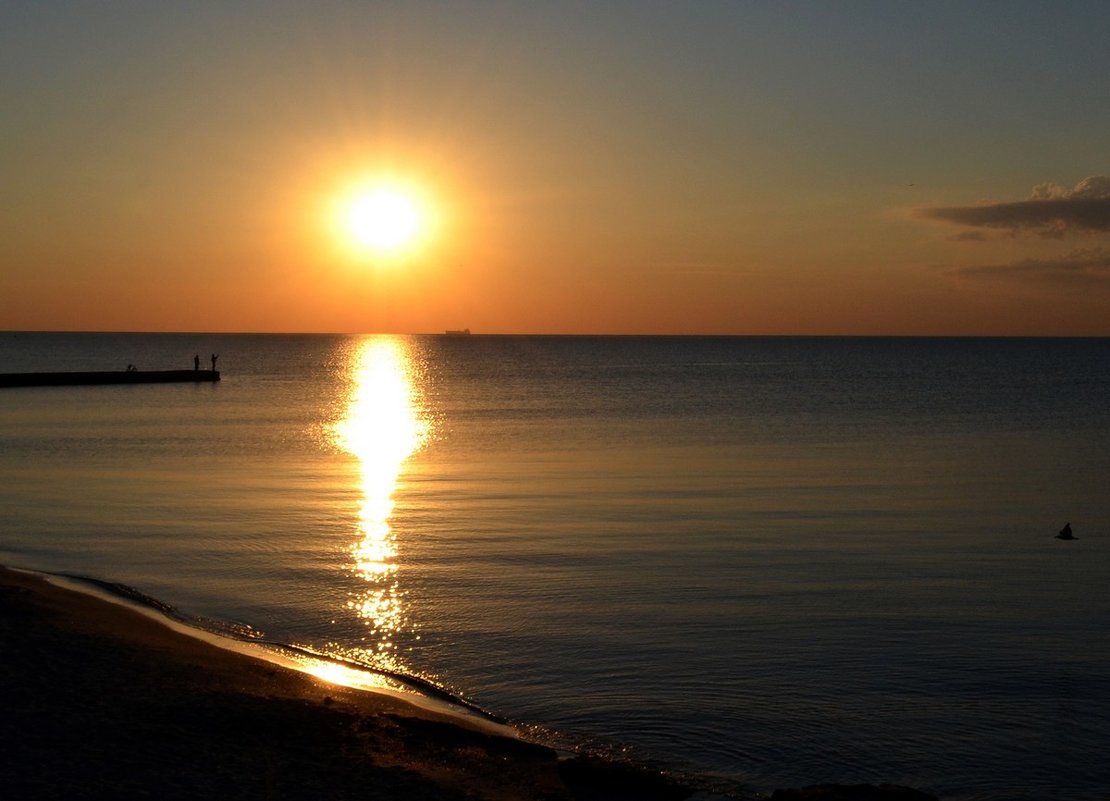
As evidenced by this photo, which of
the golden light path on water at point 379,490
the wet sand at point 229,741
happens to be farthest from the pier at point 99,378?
the wet sand at point 229,741

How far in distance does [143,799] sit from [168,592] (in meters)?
9.69

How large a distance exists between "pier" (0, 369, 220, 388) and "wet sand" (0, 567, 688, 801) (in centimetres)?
7765

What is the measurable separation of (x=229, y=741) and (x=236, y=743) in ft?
0.28

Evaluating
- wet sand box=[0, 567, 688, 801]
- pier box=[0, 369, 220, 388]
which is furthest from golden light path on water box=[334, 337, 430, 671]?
pier box=[0, 369, 220, 388]

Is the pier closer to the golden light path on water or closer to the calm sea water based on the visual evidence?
the golden light path on water

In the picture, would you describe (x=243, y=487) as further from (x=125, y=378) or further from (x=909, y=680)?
(x=125, y=378)

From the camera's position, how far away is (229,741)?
11.2 meters

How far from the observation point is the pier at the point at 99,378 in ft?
277

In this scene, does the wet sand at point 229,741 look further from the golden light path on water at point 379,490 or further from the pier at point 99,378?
the pier at point 99,378

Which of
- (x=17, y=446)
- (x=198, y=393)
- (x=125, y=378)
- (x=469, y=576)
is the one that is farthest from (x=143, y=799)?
(x=125, y=378)

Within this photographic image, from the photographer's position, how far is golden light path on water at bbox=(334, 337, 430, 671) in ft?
55.8

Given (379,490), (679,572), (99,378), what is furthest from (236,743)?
(99,378)

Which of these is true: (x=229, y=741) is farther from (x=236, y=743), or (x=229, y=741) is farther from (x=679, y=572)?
(x=679, y=572)

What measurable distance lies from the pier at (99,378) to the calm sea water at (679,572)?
3910 cm
